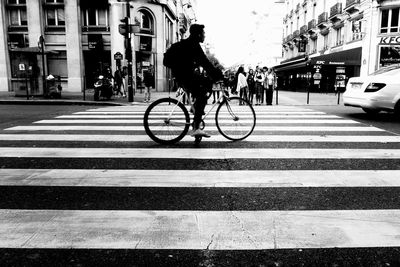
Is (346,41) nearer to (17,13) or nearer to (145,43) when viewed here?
(145,43)

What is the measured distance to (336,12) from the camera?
34938 millimetres

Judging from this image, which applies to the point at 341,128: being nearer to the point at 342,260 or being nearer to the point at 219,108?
the point at 219,108

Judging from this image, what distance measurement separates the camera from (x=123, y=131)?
7.66 m

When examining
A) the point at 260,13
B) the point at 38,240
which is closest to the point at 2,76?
the point at 38,240

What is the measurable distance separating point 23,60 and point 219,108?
54.2ft

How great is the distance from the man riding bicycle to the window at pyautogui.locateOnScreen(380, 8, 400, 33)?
92.1 feet

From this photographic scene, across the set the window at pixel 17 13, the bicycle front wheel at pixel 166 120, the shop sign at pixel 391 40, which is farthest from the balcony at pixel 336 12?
the bicycle front wheel at pixel 166 120

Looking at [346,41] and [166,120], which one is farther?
[346,41]

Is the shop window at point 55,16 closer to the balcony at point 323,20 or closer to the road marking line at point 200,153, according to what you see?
the balcony at point 323,20

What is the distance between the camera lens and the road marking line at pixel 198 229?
266cm

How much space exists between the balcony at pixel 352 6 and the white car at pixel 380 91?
23.9 metres

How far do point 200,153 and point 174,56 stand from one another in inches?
62.5

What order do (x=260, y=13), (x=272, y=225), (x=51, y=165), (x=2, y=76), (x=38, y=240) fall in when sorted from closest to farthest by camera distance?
(x=38, y=240) → (x=272, y=225) → (x=51, y=165) → (x=2, y=76) → (x=260, y=13)

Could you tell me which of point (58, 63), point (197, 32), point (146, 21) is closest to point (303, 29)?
point (146, 21)
